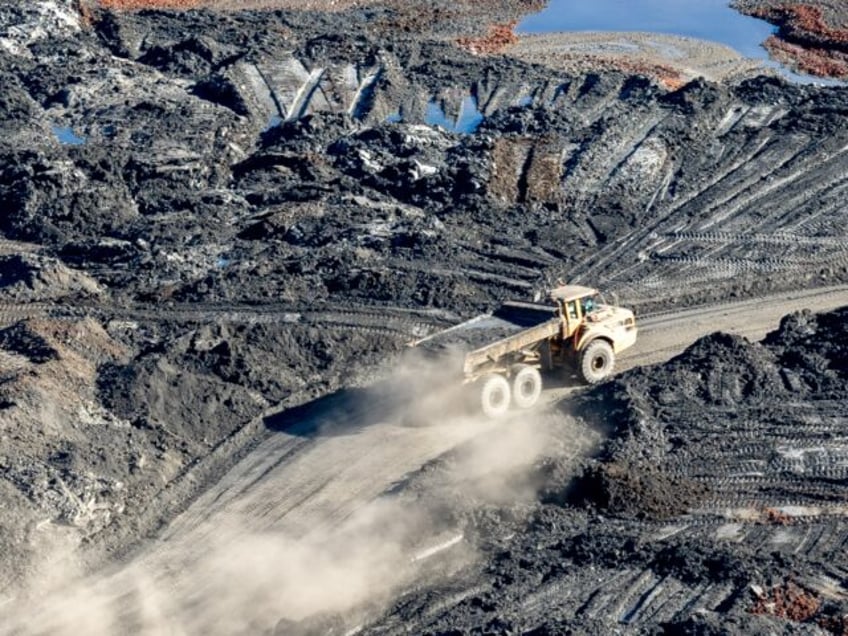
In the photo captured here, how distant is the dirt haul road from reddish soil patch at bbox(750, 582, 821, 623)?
13.7 ft

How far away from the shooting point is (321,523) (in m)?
19.1

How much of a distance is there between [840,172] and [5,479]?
67.4 ft

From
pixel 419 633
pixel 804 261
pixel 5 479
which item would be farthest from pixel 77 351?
pixel 804 261

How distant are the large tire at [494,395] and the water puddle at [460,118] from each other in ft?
45.8

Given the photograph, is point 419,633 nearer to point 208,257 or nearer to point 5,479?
point 5,479

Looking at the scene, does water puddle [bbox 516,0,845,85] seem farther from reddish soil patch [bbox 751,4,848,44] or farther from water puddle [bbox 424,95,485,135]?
water puddle [bbox 424,95,485,135]

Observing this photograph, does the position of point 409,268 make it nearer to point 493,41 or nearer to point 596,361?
point 596,361

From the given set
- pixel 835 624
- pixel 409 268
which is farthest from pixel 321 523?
pixel 409 268

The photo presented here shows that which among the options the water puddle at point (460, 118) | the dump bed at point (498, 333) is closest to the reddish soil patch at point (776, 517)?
the dump bed at point (498, 333)

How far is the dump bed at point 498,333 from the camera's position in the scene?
2112 cm

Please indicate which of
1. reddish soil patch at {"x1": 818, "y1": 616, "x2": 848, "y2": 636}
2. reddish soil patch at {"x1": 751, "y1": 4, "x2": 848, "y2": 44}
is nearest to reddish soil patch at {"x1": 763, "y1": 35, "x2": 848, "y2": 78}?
reddish soil patch at {"x1": 751, "y1": 4, "x2": 848, "y2": 44}

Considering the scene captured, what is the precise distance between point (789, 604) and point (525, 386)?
714 centimetres

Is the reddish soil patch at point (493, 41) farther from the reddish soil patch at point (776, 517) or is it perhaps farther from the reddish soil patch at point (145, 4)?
the reddish soil patch at point (776, 517)

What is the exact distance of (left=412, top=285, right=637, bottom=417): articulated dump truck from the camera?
21250mm
